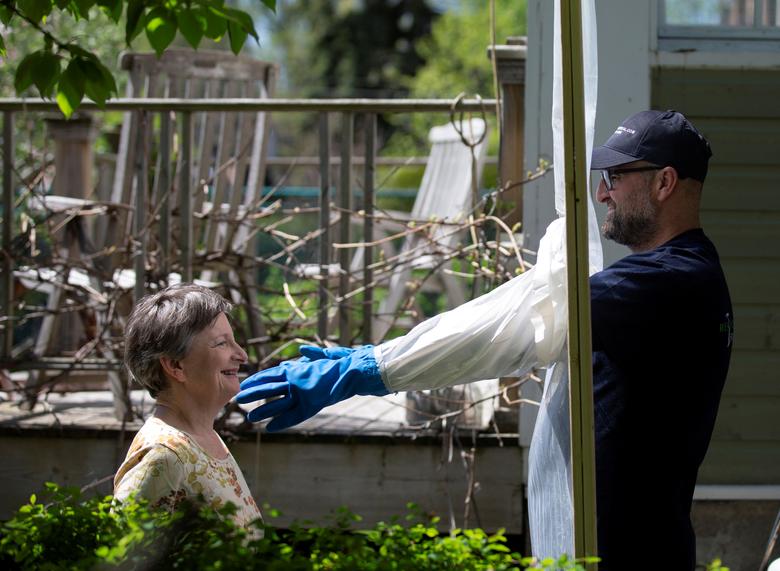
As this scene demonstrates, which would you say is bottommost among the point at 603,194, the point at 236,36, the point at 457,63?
the point at 603,194

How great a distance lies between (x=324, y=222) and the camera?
16.5 feet

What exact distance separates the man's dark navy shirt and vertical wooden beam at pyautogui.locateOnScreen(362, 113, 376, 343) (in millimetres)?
2351

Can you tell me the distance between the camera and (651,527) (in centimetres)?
272

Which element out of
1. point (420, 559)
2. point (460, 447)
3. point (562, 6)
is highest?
point (562, 6)

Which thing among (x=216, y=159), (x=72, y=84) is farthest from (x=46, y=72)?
(x=216, y=159)

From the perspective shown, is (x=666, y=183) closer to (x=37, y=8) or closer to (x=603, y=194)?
(x=603, y=194)

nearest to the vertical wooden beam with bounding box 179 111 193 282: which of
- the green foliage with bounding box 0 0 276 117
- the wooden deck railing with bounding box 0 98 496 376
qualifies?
the wooden deck railing with bounding box 0 98 496 376

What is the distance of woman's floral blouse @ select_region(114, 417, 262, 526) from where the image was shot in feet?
8.29

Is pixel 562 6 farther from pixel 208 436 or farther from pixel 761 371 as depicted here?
pixel 761 371

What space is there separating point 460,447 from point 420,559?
2.84m

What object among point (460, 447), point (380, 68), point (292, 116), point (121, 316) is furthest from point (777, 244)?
point (292, 116)

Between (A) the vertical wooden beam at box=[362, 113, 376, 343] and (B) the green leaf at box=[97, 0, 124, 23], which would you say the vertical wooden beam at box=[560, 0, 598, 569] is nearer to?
(B) the green leaf at box=[97, 0, 124, 23]

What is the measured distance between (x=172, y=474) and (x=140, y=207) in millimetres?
2646

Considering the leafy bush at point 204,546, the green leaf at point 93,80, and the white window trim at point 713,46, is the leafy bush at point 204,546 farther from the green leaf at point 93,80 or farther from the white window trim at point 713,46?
the white window trim at point 713,46
